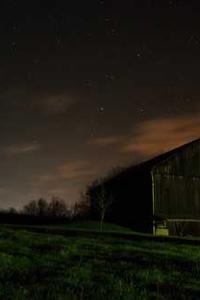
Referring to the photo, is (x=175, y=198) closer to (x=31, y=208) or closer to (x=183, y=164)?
(x=183, y=164)

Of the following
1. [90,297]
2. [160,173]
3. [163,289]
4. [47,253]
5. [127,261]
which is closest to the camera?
[90,297]

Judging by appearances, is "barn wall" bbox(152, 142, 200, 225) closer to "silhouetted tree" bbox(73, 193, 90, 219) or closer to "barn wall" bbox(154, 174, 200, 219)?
"barn wall" bbox(154, 174, 200, 219)

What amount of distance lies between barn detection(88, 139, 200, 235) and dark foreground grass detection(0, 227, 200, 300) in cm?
2885

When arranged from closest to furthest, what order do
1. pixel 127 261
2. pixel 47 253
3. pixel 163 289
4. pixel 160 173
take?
pixel 163 289, pixel 127 261, pixel 47 253, pixel 160 173

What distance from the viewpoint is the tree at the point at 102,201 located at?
54.2 metres

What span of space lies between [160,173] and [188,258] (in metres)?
30.2

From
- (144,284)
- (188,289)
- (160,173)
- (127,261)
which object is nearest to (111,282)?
(144,284)

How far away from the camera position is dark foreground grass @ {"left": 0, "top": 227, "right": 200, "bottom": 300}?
10.3m

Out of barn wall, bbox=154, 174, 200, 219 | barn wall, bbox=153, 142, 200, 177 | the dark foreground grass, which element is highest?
barn wall, bbox=153, 142, 200, 177

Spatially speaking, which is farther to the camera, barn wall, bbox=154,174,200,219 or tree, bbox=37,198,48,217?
tree, bbox=37,198,48,217

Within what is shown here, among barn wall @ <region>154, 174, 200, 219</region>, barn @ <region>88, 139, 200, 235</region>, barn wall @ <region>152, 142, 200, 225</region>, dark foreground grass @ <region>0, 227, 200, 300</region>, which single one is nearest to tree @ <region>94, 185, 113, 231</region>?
barn @ <region>88, 139, 200, 235</region>

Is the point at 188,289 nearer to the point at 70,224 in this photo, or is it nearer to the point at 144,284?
the point at 144,284

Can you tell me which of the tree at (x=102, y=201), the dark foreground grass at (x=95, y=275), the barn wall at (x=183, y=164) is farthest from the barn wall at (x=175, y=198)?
the dark foreground grass at (x=95, y=275)

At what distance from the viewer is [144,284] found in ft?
39.1
